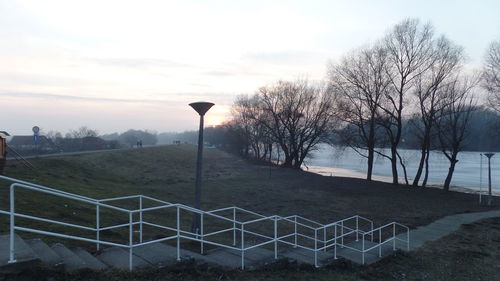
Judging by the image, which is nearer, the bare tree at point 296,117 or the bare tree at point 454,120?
the bare tree at point 454,120

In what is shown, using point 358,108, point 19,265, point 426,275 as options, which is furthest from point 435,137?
point 19,265

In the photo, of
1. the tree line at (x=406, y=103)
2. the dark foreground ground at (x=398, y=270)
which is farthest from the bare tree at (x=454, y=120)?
the dark foreground ground at (x=398, y=270)

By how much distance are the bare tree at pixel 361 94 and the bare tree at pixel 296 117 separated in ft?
30.2

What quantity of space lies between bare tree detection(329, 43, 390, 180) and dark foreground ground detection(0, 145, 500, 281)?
427cm

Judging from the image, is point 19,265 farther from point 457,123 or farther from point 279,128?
point 279,128

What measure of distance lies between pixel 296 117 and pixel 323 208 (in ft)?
93.3

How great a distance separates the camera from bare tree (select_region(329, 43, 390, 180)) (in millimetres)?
31312

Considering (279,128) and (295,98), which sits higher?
(295,98)

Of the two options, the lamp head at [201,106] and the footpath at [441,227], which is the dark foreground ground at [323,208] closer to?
the footpath at [441,227]

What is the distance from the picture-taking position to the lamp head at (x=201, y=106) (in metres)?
9.30

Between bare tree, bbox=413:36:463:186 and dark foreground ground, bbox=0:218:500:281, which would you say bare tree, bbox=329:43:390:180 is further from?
dark foreground ground, bbox=0:218:500:281

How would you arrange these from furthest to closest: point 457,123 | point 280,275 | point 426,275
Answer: point 457,123, point 426,275, point 280,275

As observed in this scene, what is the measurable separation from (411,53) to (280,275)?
94.0ft

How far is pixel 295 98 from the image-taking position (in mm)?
47000
